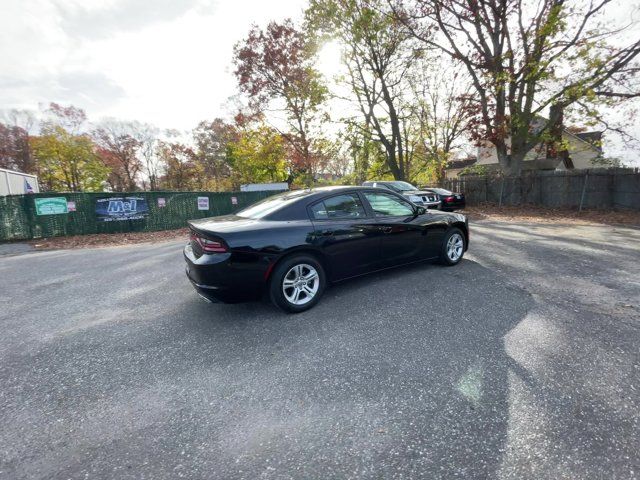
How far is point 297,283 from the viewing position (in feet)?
11.1

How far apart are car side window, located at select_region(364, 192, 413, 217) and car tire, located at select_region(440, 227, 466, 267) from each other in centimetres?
90

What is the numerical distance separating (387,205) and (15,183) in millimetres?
18528

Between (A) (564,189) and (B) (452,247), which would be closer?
(B) (452,247)

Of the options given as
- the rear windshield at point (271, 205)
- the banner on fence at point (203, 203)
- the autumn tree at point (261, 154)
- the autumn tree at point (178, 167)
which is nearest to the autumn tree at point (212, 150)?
the autumn tree at point (178, 167)

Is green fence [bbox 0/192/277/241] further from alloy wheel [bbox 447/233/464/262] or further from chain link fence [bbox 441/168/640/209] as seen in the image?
chain link fence [bbox 441/168/640/209]

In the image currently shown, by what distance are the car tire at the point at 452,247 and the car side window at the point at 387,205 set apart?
2.95 feet

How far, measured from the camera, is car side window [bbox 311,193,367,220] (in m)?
3.65

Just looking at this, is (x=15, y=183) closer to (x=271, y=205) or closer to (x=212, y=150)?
(x=271, y=205)

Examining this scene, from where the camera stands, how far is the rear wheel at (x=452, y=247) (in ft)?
15.5

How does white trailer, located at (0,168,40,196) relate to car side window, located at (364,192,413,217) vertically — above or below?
above

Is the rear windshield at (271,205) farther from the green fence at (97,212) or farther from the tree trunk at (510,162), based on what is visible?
the tree trunk at (510,162)

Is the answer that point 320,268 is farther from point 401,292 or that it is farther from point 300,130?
point 300,130

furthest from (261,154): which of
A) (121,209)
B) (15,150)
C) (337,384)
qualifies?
(15,150)

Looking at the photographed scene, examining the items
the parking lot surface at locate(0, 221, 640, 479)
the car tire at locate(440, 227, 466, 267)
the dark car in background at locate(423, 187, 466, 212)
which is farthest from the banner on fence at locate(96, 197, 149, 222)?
the dark car in background at locate(423, 187, 466, 212)
